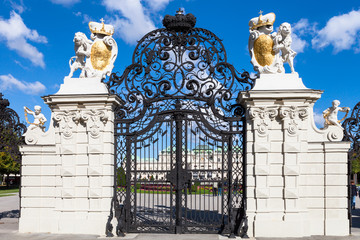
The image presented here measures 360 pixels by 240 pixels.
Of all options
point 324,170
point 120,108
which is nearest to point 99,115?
point 120,108

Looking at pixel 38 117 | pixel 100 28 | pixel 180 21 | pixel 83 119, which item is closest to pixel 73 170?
pixel 83 119

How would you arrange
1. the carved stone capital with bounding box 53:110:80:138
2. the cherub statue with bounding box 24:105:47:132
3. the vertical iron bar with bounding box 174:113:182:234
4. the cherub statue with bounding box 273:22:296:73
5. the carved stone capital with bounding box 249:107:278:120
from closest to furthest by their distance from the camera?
the carved stone capital with bounding box 249:107:278:120 < the cherub statue with bounding box 273:22:296:73 < the vertical iron bar with bounding box 174:113:182:234 < the carved stone capital with bounding box 53:110:80:138 < the cherub statue with bounding box 24:105:47:132

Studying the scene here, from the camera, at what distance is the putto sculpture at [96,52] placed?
448 inches

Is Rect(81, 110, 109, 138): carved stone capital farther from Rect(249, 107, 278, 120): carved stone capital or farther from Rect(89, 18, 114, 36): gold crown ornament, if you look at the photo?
Rect(249, 107, 278, 120): carved stone capital

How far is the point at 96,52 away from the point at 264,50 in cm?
493

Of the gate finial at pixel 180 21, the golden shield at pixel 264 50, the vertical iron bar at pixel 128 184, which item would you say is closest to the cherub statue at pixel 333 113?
the golden shield at pixel 264 50

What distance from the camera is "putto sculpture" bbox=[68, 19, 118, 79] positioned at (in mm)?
11391

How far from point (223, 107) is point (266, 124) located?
1356 millimetres

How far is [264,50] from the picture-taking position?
11008 mm

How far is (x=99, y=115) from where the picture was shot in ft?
36.0

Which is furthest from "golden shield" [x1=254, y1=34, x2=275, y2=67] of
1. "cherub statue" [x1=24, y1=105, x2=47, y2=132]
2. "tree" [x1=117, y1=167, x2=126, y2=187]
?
"cherub statue" [x1=24, y1=105, x2=47, y2=132]

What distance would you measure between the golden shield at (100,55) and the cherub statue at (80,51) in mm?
174

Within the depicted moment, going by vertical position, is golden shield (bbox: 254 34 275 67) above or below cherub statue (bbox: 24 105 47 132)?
above

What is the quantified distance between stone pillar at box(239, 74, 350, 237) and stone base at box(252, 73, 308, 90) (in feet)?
0.09
